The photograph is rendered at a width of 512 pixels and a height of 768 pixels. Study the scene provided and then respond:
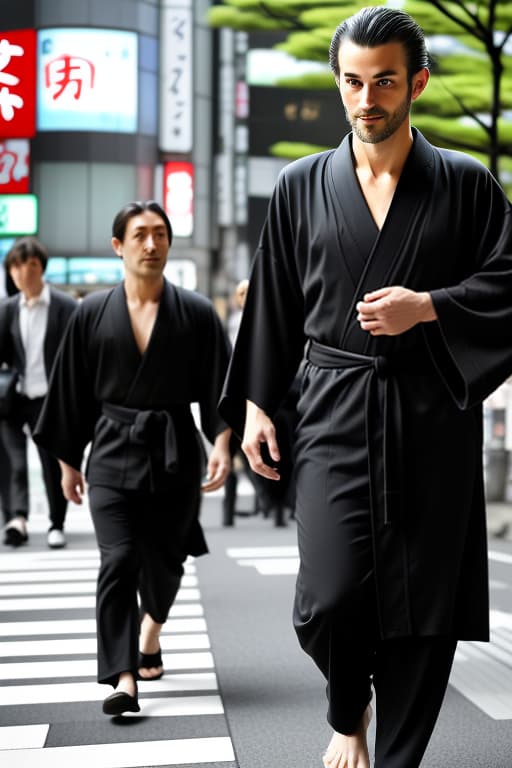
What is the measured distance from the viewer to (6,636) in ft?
15.6

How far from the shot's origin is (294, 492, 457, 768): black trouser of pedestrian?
2656 mm

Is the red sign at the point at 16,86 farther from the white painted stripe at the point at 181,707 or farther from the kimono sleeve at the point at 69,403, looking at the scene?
the white painted stripe at the point at 181,707

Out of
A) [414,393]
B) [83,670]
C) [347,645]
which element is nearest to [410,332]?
[414,393]

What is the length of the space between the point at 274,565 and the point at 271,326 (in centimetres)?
396

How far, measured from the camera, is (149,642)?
4.22 metres

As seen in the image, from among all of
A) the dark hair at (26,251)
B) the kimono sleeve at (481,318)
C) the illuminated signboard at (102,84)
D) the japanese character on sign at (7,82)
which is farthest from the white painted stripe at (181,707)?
the illuminated signboard at (102,84)

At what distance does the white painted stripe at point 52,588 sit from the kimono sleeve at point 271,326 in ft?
9.67

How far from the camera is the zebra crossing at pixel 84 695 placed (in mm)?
3332

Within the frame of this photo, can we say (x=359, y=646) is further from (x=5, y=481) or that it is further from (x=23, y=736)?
(x=5, y=481)

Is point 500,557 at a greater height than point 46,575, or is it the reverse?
point 46,575

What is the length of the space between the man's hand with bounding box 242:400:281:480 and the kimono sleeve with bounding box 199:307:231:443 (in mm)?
1243

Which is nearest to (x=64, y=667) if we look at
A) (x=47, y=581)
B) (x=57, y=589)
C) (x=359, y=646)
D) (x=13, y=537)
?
(x=57, y=589)

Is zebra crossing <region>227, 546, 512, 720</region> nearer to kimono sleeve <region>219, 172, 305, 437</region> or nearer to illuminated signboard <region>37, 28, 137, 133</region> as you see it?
kimono sleeve <region>219, 172, 305, 437</region>

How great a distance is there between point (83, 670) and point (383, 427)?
208cm
